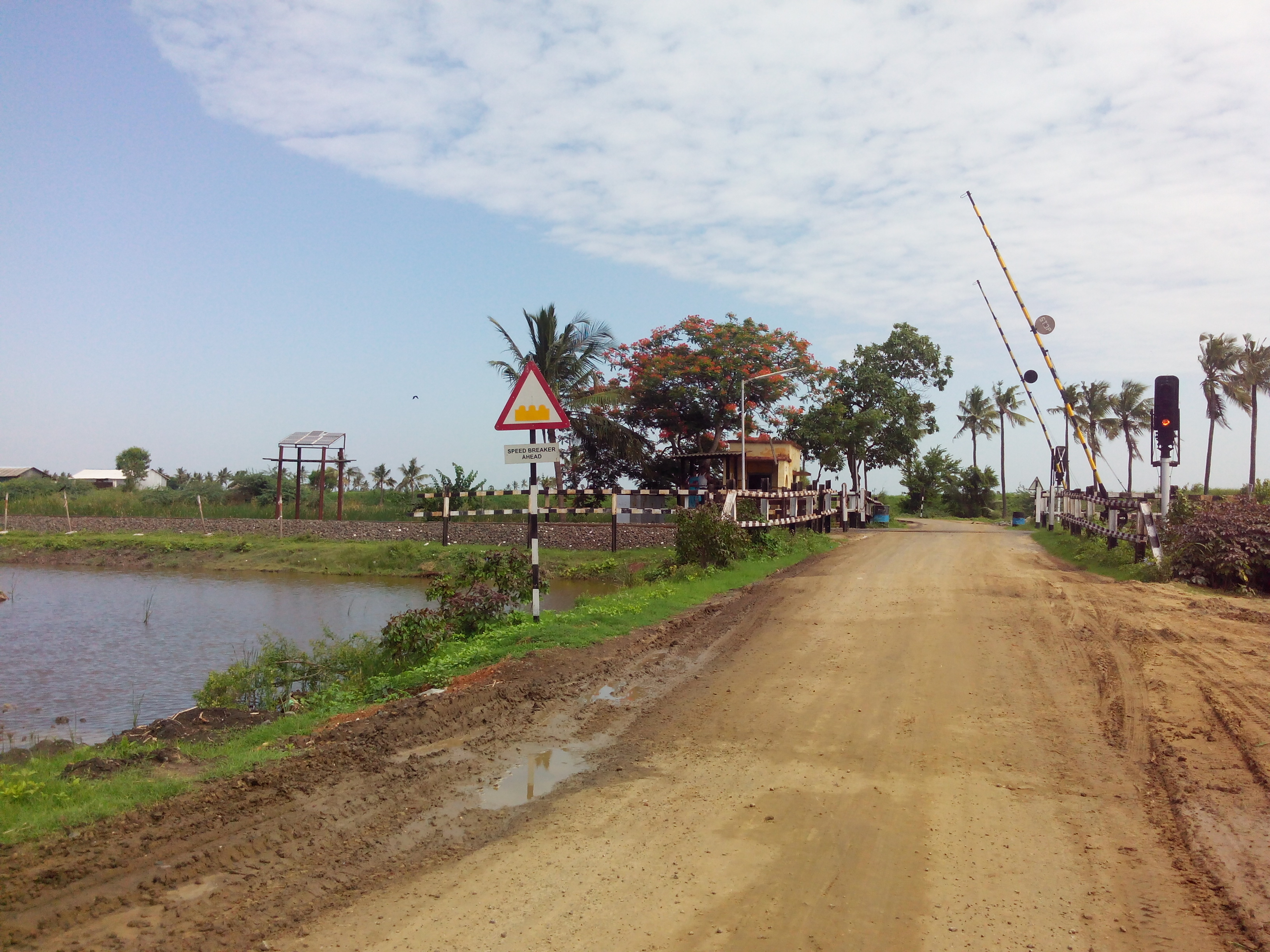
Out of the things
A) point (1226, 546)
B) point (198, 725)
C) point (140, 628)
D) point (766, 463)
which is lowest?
point (140, 628)

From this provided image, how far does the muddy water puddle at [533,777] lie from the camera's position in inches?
197

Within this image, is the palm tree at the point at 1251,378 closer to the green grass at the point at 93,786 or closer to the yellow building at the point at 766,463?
the yellow building at the point at 766,463

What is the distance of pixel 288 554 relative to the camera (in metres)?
30.5

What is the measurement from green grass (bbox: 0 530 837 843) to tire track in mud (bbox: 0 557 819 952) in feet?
0.85

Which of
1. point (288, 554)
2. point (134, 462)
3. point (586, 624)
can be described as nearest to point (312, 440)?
point (288, 554)

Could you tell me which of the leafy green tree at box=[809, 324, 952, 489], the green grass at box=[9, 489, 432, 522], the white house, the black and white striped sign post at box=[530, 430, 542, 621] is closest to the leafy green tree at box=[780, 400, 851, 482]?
the leafy green tree at box=[809, 324, 952, 489]

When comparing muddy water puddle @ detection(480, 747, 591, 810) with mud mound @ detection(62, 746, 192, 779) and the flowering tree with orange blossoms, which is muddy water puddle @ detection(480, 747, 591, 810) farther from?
the flowering tree with orange blossoms

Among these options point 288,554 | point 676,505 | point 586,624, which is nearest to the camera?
point 586,624

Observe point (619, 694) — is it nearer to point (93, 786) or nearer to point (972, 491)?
point (93, 786)

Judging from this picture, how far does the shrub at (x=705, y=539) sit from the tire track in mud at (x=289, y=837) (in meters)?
9.66

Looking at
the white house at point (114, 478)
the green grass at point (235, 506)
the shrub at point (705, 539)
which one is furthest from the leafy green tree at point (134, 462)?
the shrub at point (705, 539)

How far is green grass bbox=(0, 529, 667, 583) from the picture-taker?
26.5 m

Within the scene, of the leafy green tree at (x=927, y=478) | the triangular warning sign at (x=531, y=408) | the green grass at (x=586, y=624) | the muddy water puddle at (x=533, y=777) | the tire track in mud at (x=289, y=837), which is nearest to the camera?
the tire track in mud at (x=289, y=837)

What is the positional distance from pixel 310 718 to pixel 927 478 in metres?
52.7
